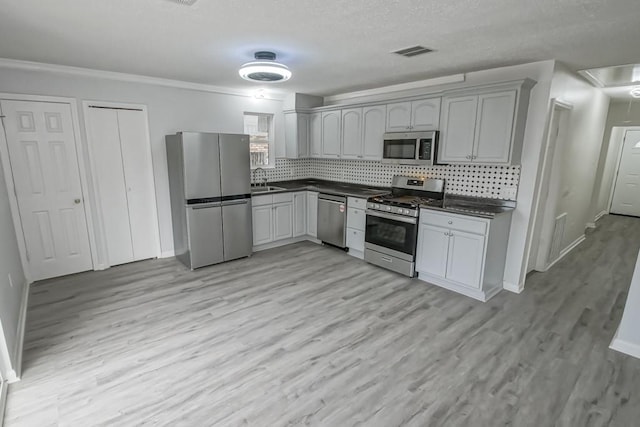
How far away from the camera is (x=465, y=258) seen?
11.6ft

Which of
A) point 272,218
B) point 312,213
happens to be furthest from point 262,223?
point 312,213

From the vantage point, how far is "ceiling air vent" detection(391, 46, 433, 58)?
2.90m

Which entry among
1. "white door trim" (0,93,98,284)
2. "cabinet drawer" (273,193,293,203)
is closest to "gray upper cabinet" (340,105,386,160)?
"cabinet drawer" (273,193,293,203)

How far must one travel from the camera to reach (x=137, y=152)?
14.1 feet

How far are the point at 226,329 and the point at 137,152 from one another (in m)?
2.87

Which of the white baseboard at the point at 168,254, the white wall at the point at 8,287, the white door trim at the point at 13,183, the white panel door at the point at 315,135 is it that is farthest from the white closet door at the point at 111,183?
the white panel door at the point at 315,135

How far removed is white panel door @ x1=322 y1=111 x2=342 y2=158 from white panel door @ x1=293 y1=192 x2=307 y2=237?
0.84 m

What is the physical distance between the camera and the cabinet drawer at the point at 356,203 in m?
4.58

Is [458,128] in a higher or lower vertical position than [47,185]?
higher

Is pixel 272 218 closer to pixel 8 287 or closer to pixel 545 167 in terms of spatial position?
pixel 8 287

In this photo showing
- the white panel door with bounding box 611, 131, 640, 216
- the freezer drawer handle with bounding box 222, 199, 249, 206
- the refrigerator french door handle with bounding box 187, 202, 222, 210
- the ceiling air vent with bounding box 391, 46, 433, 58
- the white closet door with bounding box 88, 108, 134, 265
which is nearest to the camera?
the ceiling air vent with bounding box 391, 46, 433, 58

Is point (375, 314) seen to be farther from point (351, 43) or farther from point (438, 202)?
point (351, 43)

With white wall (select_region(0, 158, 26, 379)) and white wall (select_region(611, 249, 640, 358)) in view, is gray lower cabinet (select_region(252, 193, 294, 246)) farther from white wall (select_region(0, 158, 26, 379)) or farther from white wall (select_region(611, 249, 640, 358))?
white wall (select_region(611, 249, 640, 358))

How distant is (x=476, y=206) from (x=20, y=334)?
470cm
